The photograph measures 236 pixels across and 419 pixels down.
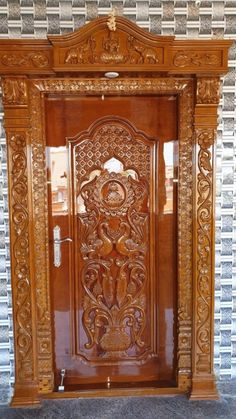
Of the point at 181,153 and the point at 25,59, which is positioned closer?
the point at 25,59

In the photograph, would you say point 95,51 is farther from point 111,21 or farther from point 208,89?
point 208,89

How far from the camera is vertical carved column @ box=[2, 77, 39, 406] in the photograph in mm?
2113

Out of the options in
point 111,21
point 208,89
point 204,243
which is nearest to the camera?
point 111,21

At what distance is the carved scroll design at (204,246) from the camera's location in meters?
2.20

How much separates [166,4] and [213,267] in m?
1.52

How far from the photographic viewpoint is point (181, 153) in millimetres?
2236

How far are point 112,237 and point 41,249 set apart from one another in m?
0.42

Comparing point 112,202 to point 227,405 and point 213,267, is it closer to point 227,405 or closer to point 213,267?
point 213,267

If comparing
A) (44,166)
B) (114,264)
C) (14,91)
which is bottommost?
(114,264)

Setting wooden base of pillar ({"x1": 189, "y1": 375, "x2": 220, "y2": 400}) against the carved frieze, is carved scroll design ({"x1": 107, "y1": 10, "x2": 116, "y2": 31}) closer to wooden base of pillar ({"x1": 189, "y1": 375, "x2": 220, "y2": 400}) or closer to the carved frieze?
the carved frieze

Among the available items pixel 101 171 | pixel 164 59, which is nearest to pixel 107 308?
pixel 101 171

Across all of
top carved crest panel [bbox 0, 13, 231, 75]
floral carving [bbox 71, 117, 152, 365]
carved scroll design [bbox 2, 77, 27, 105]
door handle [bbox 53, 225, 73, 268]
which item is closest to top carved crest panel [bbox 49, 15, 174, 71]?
top carved crest panel [bbox 0, 13, 231, 75]

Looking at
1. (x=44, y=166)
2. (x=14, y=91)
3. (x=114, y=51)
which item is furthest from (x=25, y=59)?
(x=44, y=166)

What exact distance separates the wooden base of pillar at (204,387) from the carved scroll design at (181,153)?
0.06 metres
